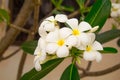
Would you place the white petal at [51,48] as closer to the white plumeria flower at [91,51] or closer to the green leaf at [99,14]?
the white plumeria flower at [91,51]

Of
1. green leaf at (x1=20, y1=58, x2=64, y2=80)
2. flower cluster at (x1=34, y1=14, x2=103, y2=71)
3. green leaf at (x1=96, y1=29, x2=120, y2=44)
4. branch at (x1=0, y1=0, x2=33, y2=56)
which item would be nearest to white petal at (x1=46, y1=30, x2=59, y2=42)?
flower cluster at (x1=34, y1=14, x2=103, y2=71)

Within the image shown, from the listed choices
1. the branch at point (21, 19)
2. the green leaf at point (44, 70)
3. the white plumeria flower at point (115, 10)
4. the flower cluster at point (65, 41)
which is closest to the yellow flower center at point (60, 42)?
the flower cluster at point (65, 41)

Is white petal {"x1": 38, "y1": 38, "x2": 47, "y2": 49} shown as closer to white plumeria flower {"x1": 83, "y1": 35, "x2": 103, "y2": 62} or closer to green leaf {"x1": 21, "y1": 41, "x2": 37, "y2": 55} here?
white plumeria flower {"x1": 83, "y1": 35, "x2": 103, "y2": 62}

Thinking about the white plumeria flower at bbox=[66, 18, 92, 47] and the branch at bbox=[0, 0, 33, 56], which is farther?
the branch at bbox=[0, 0, 33, 56]

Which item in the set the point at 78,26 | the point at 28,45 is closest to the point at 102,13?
the point at 78,26

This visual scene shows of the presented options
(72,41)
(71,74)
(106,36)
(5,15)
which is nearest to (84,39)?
(72,41)

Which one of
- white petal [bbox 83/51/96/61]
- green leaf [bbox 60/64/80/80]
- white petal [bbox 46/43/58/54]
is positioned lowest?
green leaf [bbox 60/64/80/80]

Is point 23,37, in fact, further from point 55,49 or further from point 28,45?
point 55,49

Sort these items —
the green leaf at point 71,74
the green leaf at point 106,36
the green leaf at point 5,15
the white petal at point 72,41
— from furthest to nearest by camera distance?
the green leaf at point 5,15
the green leaf at point 106,36
the green leaf at point 71,74
the white petal at point 72,41
